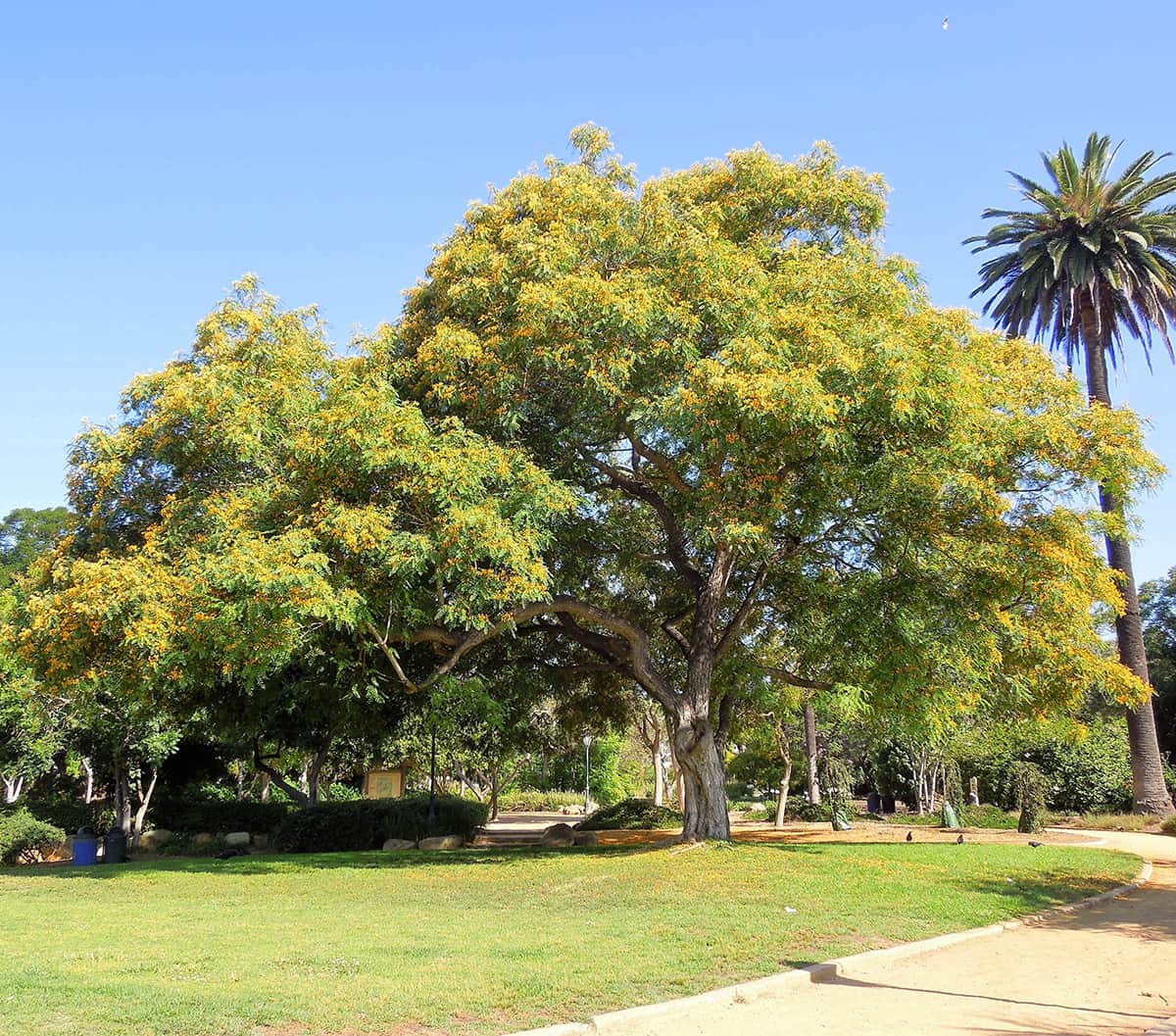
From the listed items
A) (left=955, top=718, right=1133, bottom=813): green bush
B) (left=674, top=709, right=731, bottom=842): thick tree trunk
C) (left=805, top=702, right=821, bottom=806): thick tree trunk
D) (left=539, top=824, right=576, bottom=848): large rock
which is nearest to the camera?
(left=674, top=709, right=731, bottom=842): thick tree trunk

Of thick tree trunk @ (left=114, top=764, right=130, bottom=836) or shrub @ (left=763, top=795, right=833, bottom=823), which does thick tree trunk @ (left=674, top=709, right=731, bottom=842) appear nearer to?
shrub @ (left=763, top=795, right=833, bottom=823)

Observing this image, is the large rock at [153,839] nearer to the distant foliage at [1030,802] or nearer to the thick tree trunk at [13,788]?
the thick tree trunk at [13,788]

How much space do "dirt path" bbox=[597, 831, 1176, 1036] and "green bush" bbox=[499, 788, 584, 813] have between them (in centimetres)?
3765

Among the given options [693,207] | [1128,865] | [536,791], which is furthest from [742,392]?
[536,791]

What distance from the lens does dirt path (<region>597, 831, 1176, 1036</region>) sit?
637 cm

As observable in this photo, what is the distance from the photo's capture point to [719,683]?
19.6 meters

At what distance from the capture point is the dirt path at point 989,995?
251 inches

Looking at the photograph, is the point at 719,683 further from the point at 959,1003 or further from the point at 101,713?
the point at 101,713

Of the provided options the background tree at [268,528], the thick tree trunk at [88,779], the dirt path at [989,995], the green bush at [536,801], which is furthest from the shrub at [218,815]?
the dirt path at [989,995]

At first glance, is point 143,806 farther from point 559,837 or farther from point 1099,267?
point 1099,267

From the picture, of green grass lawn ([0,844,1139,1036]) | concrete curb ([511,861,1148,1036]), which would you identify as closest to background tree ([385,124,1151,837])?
green grass lawn ([0,844,1139,1036])

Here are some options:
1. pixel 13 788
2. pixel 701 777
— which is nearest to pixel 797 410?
pixel 701 777

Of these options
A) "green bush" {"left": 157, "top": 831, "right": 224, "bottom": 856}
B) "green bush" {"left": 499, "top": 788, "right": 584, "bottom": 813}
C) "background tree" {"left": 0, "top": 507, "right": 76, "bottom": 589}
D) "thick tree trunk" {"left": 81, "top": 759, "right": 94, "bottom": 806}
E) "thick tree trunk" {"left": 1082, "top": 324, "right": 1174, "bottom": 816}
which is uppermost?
"background tree" {"left": 0, "top": 507, "right": 76, "bottom": 589}

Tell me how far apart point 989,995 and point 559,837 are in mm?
16144
